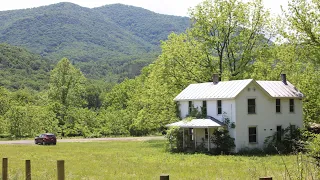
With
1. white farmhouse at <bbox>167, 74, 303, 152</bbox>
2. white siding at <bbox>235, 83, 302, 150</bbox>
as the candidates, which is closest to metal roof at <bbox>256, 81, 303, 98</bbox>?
white farmhouse at <bbox>167, 74, 303, 152</bbox>

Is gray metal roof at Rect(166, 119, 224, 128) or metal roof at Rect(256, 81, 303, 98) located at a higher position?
metal roof at Rect(256, 81, 303, 98)

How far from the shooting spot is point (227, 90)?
4016 cm

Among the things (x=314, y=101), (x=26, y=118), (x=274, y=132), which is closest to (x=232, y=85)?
(x=274, y=132)

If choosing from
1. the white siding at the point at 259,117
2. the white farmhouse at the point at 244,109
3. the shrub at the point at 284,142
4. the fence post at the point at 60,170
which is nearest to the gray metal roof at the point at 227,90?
the white farmhouse at the point at 244,109

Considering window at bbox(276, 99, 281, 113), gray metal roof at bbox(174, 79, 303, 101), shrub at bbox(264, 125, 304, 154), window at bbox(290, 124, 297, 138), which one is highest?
gray metal roof at bbox(174, 79, 303, 101)

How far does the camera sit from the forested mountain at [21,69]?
15200 cm

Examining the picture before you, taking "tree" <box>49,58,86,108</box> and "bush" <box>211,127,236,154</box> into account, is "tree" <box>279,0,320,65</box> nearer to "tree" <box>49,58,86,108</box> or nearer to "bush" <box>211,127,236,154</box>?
"bush" <box>211,127,236,154</box>

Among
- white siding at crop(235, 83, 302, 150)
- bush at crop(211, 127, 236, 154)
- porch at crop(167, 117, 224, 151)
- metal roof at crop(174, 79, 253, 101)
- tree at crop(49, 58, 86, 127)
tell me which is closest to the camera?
bush at crop(211, 127, 236, 154)

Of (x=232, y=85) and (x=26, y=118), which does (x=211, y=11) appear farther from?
(x=26, y=118)

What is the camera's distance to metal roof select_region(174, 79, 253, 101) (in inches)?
1545

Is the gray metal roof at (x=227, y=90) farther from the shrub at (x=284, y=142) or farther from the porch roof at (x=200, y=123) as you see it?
the shrub at (x=284, y=142)

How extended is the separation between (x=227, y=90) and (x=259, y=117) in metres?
Answer: 3.56

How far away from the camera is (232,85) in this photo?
4047 centimetres

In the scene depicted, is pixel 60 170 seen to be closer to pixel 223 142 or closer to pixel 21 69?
→ pixel 223 142
